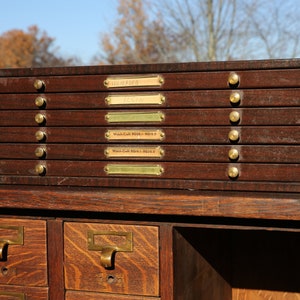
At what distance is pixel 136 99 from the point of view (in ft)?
5.14

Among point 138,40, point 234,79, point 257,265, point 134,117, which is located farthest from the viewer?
point 138,40

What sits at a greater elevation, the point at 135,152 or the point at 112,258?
the point at 135,152

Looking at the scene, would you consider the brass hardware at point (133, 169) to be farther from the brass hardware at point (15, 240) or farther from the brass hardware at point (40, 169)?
the brass hardware at point (15, 240)

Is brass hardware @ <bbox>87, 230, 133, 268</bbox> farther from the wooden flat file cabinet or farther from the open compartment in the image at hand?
the open compartment

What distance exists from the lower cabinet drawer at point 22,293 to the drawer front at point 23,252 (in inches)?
0.5

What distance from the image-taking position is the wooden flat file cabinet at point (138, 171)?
1454 mm

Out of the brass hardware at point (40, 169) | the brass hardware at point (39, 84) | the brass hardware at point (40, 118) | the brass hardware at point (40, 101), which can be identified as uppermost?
the brass hardware at point (39, 84)

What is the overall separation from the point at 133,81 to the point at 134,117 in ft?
0.32

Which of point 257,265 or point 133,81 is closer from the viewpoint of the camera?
point 133,81

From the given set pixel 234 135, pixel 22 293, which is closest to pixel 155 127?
pixel 234 135

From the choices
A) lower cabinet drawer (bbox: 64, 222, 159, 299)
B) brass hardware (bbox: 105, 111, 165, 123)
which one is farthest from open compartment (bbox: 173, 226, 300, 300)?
brass hardware (bbox: 105, 111, 165, 123)

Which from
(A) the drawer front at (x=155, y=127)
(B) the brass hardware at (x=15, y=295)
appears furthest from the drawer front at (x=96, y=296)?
(A) the drawer front at (x=155, y=127)

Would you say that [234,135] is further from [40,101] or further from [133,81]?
[40,101]

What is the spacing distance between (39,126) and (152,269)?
0.51 m
